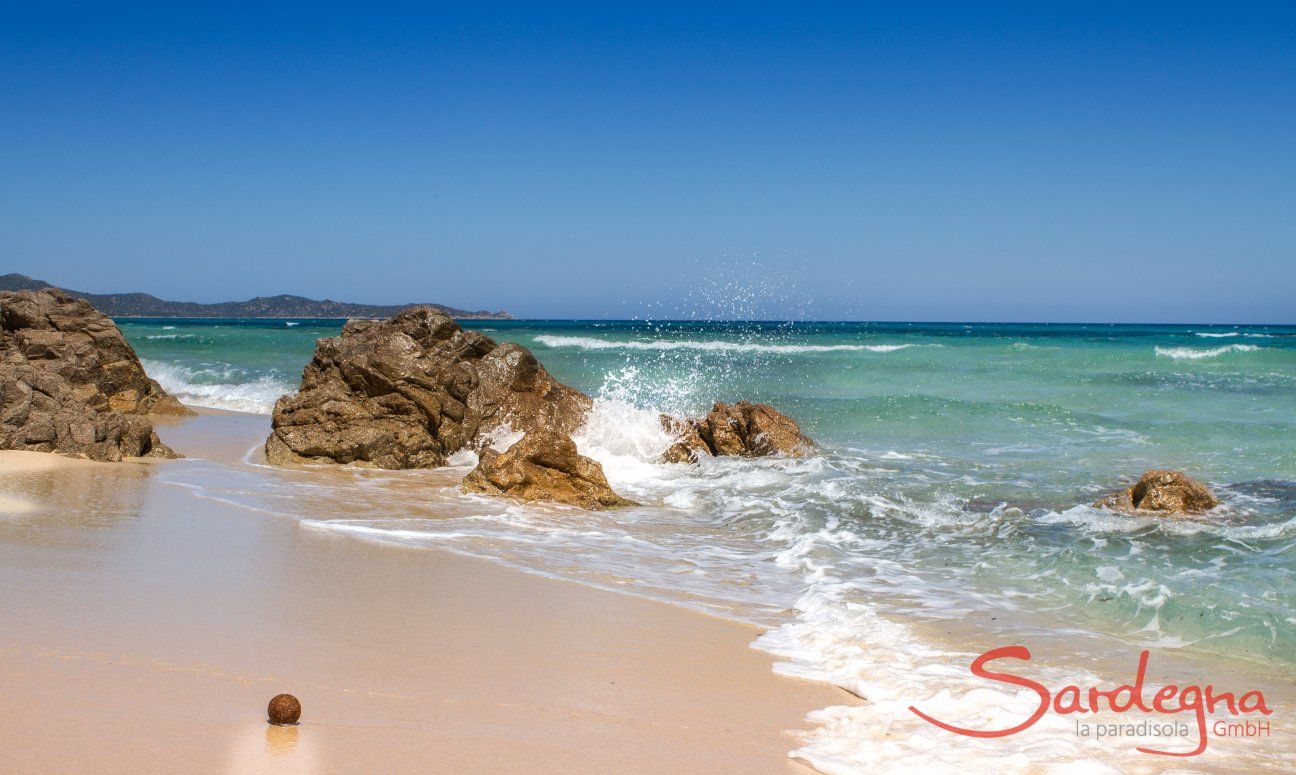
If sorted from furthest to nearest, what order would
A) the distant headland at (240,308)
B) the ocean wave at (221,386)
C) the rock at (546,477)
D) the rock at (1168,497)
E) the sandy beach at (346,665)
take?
the distant headland at (240,308) → the ocean wave at (221,386) → the rock at (546,477) → the rock at (1168,497) → the sandy beach at (346,665)

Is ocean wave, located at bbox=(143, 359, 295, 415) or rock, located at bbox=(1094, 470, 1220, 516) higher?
rock, located at bbox=(1094, 470, 1220, 516)

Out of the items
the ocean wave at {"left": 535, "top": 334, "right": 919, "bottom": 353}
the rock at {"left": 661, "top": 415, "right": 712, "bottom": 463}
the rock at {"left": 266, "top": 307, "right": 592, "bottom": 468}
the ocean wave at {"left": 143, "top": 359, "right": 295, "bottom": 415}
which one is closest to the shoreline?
the rock at {"left": 266, "top": 307, "right": 592, "bottom": 468}

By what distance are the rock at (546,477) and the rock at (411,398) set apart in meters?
1.42

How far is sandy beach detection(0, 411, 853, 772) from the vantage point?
2.95 meters

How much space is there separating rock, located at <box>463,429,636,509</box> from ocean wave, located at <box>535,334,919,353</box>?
30.9 metres

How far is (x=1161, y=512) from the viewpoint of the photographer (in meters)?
7.71

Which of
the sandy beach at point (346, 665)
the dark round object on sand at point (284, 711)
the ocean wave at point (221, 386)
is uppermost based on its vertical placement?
the dark round object on sand at point (284, 711)

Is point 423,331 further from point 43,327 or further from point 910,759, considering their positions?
point 910,759

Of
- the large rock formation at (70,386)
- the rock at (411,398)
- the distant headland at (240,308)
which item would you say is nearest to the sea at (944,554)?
the rock at (411,398)

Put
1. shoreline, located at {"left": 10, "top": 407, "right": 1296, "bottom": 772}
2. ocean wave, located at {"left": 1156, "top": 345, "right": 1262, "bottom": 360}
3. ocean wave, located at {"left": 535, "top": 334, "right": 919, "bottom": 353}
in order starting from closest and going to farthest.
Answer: shoreline, located at {"left": 10, "top": 407, "right": 1296, "bottom": 772}
ocean wave, located at {"left": 1156, "top": 345, "right": 1262, "bottom": 360}
ocean wave, located at {"left": 535, "top": 334, "right": 919, "bottom": 353}

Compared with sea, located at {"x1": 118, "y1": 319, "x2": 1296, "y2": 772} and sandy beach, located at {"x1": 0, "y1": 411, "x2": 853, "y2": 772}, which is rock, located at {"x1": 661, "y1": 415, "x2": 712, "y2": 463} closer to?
sea, located at {"x1": 118, "y1": 319, "x2": 1296, "y2": 772}

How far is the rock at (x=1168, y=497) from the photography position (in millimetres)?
7770

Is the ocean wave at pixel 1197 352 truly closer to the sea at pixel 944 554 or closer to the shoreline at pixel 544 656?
the sea at pixel 944 554

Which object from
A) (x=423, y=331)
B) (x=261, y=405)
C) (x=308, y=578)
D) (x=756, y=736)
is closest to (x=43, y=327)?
(x=261, y=405)
